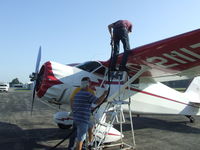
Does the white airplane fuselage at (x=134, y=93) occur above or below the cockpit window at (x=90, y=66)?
below

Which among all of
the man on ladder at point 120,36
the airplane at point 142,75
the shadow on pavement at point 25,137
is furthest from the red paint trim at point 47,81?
the man on ladder at point 120,36

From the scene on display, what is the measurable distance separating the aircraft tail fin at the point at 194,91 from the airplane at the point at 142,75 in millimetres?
79

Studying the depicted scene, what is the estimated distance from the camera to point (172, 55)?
4.41 meters

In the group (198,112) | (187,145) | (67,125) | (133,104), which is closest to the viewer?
(187,145)

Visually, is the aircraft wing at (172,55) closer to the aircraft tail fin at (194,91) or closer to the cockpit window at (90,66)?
the cockpit window at (90,66)

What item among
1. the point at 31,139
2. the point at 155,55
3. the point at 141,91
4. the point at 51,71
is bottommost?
the point at 31,139

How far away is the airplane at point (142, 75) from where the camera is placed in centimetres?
425

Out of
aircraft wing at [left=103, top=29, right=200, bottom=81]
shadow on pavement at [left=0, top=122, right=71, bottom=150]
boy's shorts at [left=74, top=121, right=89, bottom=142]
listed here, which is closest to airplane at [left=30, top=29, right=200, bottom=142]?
aircraft wing at [left=103, top=29, right=200, bottom=81]

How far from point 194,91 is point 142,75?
416 centimetres

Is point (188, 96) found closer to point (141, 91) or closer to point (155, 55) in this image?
point (141, 91)

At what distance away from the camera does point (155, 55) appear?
448cm

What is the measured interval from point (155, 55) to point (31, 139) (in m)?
4.18

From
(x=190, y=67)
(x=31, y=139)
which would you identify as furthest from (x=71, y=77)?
(x=190, y=67)

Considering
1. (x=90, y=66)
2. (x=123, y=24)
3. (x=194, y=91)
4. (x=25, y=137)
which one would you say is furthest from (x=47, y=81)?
(x=194, y=91)
